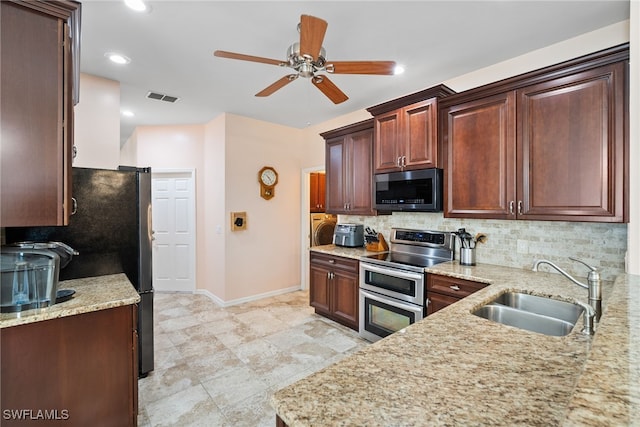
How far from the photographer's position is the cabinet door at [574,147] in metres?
1.91

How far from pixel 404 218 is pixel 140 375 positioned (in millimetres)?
3039

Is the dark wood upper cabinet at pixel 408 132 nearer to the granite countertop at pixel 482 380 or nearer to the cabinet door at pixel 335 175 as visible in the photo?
the cabinet door at pixel 335 175

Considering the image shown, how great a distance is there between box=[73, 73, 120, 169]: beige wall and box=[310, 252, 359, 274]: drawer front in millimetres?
2459

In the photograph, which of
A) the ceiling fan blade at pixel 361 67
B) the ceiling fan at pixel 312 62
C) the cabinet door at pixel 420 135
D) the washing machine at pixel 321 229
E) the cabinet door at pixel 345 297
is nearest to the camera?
the ceiling fan at pixel 312 62

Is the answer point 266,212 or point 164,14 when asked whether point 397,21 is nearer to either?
point 164,14

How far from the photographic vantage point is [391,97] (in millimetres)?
3672

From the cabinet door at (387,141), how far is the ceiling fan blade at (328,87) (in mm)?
795

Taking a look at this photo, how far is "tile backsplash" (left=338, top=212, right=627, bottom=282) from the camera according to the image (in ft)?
7.13

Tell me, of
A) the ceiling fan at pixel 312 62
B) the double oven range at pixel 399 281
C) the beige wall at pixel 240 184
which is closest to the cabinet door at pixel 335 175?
the beige wall at pixel 240 184

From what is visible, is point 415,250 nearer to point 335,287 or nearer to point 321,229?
point 335,287

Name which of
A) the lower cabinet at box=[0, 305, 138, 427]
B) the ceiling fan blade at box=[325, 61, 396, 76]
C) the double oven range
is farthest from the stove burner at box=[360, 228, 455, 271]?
the lower cabinet at box=[0, 305, 138, 427]

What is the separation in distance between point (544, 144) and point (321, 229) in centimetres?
363

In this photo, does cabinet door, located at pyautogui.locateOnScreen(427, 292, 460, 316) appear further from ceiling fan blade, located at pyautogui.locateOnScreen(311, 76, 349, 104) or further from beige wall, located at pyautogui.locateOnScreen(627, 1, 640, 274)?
ceiling fan blade, located at pyautogui.locateOnScreen(311, 76, 349, 104)

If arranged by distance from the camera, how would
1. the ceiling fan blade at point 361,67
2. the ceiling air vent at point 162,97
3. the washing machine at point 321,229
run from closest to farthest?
the ceiling fan blade at point 361,67 < the ceiling air vent at point 162,97 < the washing machine at point 321,229
